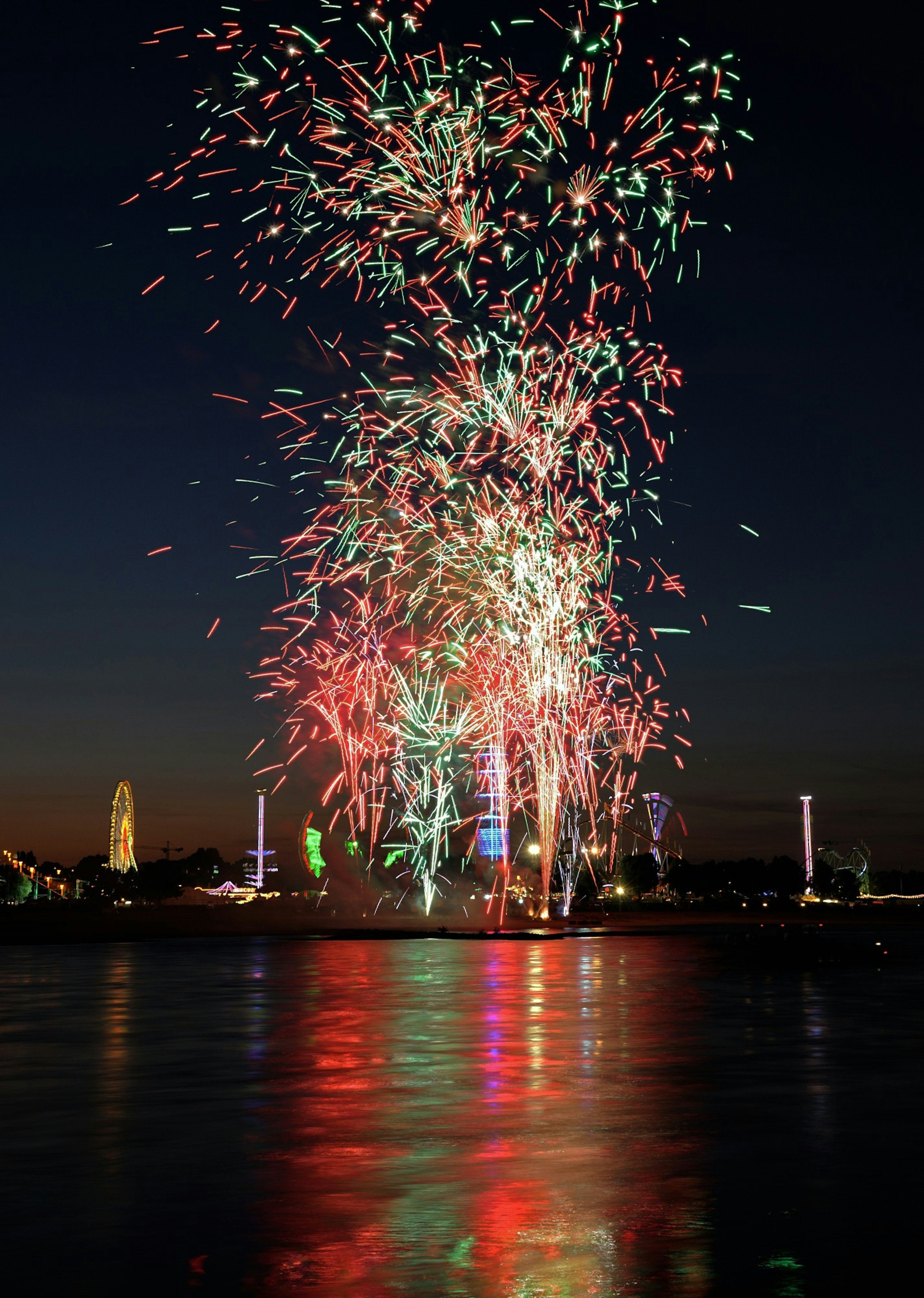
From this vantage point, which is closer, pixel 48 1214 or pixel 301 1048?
pixel 48 1214

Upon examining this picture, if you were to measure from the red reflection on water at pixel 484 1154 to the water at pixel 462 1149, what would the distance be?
3 cm

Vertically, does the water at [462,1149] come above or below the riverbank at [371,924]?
above

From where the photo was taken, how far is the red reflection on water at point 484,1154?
7.07m

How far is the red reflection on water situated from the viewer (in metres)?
7.07

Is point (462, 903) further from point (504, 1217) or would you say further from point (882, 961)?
point (504, 1217)

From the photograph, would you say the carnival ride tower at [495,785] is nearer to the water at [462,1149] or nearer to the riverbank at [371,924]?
the riverbank at [371,924]

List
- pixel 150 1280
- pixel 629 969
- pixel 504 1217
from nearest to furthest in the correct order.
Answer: pixel 150 1280
pixel 504 1217
pixel 629 969

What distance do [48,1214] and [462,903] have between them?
290ft

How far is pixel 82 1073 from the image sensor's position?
1473cm

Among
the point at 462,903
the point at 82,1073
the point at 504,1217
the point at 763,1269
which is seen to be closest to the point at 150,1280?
the point at 504,1217

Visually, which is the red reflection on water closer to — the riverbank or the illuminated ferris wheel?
the riverbank

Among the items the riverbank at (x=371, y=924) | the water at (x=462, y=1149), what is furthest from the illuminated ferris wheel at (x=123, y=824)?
the water at (x=462, y=1149)

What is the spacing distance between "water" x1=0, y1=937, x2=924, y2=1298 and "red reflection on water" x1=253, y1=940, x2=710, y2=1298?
0.03 m

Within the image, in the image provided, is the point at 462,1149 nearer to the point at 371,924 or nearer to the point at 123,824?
the point at 371,924
